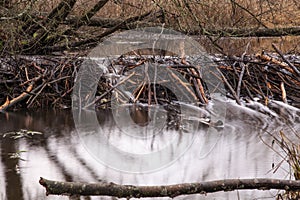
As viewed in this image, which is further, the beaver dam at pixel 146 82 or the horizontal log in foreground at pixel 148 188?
the beaver dam at pixel 146 82

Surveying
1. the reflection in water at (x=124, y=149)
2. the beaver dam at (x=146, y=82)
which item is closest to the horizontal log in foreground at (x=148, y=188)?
the reflection in water at (x=124, y=149)

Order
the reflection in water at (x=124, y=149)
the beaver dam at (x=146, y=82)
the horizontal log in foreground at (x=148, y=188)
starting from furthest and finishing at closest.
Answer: the beaver dam at (x=146, y=82) → the reflection in water at (x=124, y=149) → the horizontal log in foreground at (x=148, y=188)

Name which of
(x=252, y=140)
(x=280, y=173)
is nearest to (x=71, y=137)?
(x=252, y=140)

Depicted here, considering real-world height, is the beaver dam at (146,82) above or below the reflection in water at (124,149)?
above

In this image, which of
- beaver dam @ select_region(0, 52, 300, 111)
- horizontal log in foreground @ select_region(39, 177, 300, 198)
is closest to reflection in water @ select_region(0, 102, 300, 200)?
beaver dam @ select_region(0, 52, 300, 111)

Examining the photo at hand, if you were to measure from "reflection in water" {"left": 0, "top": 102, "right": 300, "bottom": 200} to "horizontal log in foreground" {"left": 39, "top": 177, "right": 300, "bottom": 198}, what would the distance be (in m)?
0.88

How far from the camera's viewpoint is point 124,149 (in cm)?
445

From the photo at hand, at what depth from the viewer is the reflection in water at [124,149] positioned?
11.6ft

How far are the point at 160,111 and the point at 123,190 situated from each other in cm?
411

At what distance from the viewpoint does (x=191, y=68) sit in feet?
21.9

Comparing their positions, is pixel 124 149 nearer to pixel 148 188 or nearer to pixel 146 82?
pixel 146 82

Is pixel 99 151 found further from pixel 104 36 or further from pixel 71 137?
pixel 104 36

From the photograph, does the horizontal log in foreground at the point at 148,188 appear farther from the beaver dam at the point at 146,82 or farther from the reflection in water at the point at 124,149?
the beaver dam at the point at 146,82

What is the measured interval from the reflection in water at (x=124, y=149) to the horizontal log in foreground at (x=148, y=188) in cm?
88
